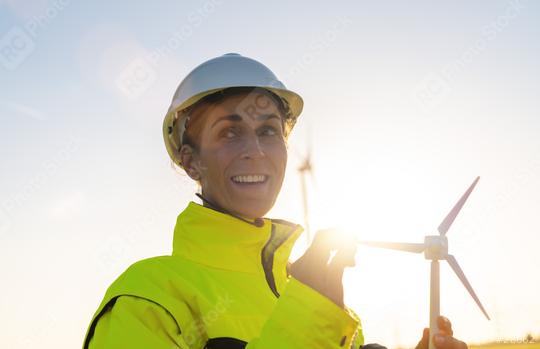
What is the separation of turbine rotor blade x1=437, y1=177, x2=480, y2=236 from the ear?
2537 millimetres

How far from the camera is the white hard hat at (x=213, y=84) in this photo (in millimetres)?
6113

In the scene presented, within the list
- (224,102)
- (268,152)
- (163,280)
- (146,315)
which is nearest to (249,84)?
(224,102)

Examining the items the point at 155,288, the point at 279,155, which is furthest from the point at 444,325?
the point at 155,288

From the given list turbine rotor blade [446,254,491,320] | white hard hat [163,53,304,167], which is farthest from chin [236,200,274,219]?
turbine rotor blade [446,254,491,320]

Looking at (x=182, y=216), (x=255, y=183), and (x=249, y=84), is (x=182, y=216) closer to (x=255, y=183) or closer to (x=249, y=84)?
(x=255, y=183)

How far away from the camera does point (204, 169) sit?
5.99 m

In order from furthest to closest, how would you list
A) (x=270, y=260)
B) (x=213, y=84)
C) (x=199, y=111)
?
(x=199, y=111) → (x=213, y=84) → (x=270, y=260)

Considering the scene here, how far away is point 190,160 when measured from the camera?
20.5ft

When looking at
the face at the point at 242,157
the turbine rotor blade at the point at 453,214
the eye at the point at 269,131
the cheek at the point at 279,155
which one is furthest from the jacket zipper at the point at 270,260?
the turbine rotor blade at the point at 453,214

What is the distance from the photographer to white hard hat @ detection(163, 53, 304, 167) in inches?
241

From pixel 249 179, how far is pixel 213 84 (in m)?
1.07

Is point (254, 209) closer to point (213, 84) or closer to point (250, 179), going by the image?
point (250, 179)

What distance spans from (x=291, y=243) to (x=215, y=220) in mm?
899

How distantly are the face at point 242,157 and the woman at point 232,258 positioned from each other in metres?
0.01
